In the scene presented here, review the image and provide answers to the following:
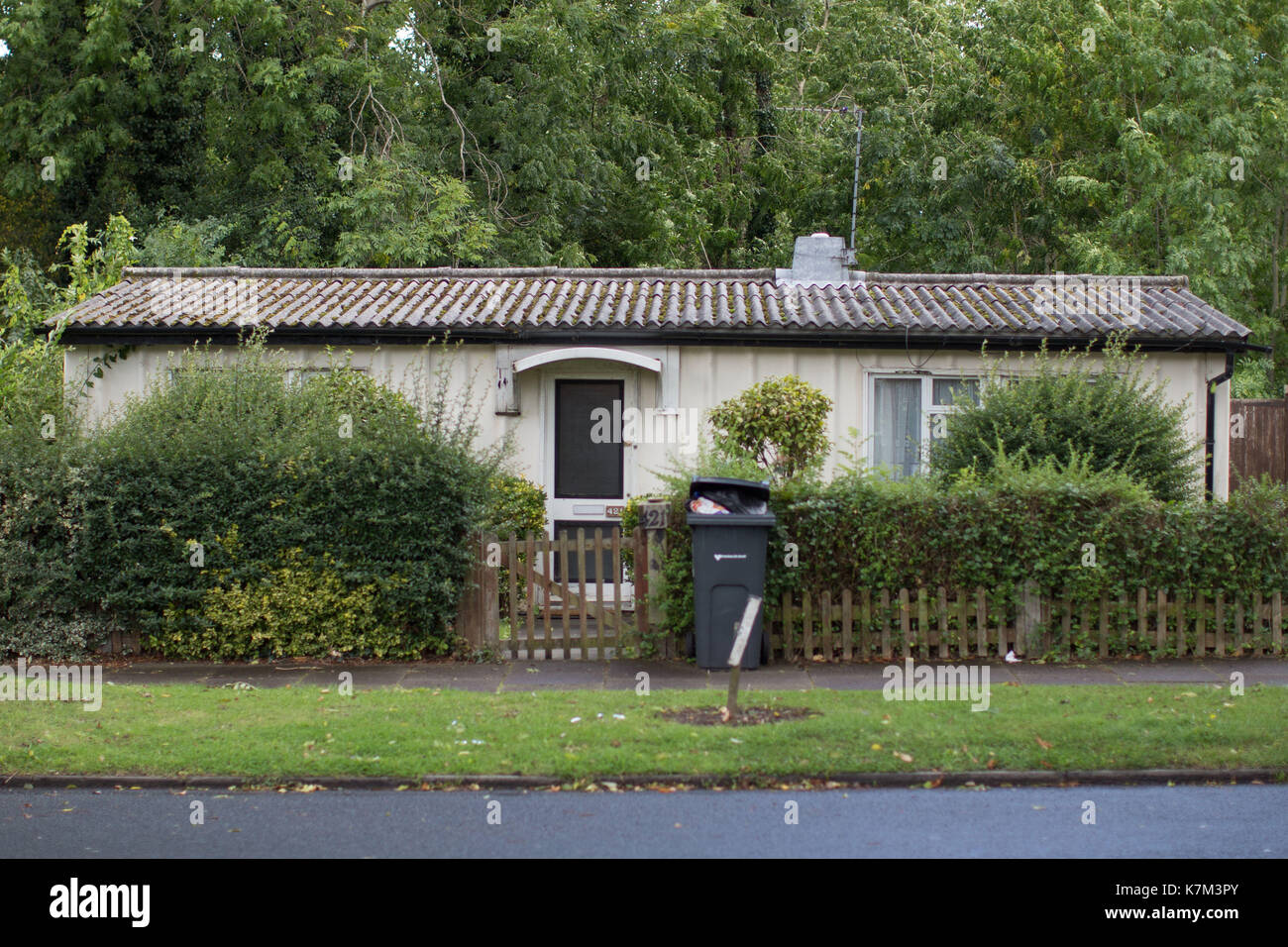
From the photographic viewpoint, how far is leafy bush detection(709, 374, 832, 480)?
40.5 feet

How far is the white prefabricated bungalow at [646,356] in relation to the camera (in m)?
14.2

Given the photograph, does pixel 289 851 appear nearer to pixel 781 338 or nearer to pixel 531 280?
pixel 781 338

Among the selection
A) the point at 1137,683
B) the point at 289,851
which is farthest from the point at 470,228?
the point at 289,851

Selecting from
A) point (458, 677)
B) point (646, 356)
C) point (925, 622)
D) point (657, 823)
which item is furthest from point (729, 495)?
point (646, 356)

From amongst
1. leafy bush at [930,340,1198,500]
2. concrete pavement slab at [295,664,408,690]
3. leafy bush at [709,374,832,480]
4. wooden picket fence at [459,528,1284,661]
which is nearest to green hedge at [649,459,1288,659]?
wooden picket fence at [459,528,1284,661]

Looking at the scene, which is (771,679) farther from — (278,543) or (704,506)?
(278,543)

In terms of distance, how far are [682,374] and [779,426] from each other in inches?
99.0

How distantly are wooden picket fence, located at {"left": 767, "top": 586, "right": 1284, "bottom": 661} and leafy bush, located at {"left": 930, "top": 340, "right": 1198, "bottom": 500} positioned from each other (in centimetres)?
156

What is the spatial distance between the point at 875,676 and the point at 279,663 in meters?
5.05

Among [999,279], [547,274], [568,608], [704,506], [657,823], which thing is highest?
[547,274]

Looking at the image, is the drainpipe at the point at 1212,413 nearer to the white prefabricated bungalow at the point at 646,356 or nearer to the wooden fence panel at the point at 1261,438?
the white prefabricated bungalow at the point at 646,356

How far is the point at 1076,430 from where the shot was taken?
11711 millimetres

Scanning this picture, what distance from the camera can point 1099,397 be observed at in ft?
39.0

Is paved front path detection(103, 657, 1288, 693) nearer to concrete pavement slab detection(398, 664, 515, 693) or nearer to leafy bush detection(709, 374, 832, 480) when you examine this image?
concrete pavement slab detection(398, 664, 515, 693)
